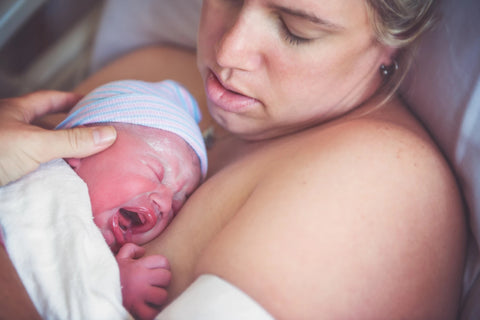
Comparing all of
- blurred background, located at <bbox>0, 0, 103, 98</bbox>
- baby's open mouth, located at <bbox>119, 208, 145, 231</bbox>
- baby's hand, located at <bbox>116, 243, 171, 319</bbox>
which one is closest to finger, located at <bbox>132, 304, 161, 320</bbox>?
baby's hand, located at <bbox>116, 243, 171, 319</bbox>

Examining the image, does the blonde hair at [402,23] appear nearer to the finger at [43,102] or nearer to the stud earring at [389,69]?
the stud earring at [389,69]

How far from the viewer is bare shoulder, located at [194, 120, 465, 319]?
2.30 feet

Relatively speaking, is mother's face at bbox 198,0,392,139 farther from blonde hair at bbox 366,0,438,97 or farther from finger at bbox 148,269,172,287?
finger at bbox 148,269,172,287

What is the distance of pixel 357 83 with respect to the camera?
40.4 inches

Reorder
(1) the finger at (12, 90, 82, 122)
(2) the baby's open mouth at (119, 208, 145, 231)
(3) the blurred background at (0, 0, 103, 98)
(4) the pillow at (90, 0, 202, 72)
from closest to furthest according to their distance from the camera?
(2) the baby's open mouth at (119, 208, 145, 231)
(1) the finger at (12, 90, 82, 122)
(4) the pillow at (90, 0, 202, 72)
(3) the blurred background at (0, 0, 103, 98)

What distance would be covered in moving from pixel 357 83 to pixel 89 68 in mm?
1566

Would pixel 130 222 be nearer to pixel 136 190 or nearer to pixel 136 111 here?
pixel 136 190

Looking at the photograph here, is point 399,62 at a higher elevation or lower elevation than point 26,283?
higher

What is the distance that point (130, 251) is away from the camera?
3.07ft

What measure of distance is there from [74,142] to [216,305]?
0.55m

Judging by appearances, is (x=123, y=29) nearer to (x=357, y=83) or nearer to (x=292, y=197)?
(x=357, y=83)

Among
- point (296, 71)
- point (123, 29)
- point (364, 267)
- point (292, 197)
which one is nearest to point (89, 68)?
point (123, 29)

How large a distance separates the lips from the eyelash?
21 cm

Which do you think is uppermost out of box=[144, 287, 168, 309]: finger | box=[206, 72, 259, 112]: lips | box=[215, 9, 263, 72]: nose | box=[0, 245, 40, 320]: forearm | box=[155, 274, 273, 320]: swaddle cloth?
box=[215, 9, 263, 72]: nose
